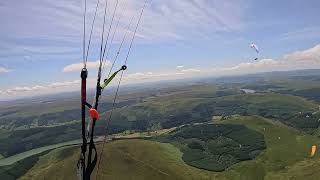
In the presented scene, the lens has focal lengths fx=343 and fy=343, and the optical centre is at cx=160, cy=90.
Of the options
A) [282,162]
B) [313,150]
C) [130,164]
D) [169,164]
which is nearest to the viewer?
[282,162]

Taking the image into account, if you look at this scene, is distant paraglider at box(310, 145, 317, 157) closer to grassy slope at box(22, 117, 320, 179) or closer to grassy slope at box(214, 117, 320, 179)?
grassy slope at box(214, 117, 320, 179)

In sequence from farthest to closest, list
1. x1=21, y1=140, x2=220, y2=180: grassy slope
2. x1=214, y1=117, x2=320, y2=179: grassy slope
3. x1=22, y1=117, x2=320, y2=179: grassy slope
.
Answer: x1=21, y1=140, x2=220, y2=180: grassy slope
x1=22, y1=117, x2=320, y2=179: grassy slope
x1=214, y1=117, x2=320, y2=179: grassy slope

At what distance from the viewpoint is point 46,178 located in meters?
142

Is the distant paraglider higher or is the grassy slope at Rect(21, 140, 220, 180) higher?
the distant paraglider

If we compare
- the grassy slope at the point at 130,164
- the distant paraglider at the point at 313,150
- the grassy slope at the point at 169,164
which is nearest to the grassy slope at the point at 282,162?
the grassy slope at the point at 169,164

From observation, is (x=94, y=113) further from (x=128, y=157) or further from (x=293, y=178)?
(x=128, y=157)

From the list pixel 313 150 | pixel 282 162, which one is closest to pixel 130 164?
pixel 282 162

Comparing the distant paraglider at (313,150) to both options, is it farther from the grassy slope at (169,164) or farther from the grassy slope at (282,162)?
the grassy slope at (169,164)

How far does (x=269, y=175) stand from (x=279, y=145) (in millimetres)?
47923

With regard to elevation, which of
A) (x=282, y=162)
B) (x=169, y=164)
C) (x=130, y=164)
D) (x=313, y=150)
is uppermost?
(x=313, y=150)

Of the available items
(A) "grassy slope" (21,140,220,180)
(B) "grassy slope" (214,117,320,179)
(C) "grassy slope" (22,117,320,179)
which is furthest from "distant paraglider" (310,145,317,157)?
(A) "grassy slope" (21,140,220,180)

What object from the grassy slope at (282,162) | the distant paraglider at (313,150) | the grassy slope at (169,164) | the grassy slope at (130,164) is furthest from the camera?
the distant paraglider at (313,150)

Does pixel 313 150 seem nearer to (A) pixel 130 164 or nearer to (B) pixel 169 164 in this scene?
(B) pixel 169 164

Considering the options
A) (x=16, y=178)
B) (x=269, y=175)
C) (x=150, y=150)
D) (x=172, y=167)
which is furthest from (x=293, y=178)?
(x=16, y=178)
